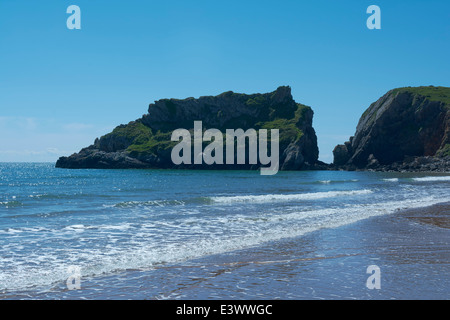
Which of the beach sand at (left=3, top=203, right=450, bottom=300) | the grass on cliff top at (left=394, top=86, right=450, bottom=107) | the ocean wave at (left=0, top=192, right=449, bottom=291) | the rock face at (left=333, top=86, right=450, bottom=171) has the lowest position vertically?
the ocean wave at (left=0, top=192, right=449, bottom=291)

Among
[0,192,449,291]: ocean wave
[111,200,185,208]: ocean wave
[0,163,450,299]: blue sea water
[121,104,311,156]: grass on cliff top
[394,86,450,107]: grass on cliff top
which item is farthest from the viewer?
[121,104,311,156]: grass on cliff top

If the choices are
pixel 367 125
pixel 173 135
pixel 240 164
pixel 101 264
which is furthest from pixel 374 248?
pixel 173 135

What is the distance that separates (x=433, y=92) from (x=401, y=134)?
31576mm

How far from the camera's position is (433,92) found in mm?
177750

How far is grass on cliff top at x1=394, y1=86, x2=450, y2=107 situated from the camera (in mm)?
166600

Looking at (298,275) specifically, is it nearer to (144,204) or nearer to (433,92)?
(144,204)

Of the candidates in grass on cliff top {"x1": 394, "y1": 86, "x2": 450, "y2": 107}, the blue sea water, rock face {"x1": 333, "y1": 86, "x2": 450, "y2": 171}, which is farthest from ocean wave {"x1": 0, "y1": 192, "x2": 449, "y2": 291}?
grass on cliff top {"x1": 394, "y1": 86, "x2": 450, "y2": 107}

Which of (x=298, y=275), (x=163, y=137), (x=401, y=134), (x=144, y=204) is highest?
(x=163, y=137)

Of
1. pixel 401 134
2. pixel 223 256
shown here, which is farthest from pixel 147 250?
pixel 401 134

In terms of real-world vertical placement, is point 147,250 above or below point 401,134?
below

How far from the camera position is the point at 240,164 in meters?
164

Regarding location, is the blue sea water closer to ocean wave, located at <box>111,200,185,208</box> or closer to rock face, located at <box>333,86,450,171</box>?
ocean wave, located at <box>111,200,185,208</box>

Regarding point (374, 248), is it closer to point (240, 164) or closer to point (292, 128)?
point (240, 164)

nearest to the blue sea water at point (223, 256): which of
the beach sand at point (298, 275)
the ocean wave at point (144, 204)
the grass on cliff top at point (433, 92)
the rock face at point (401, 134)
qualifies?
the beach sand at point (298, 275)
